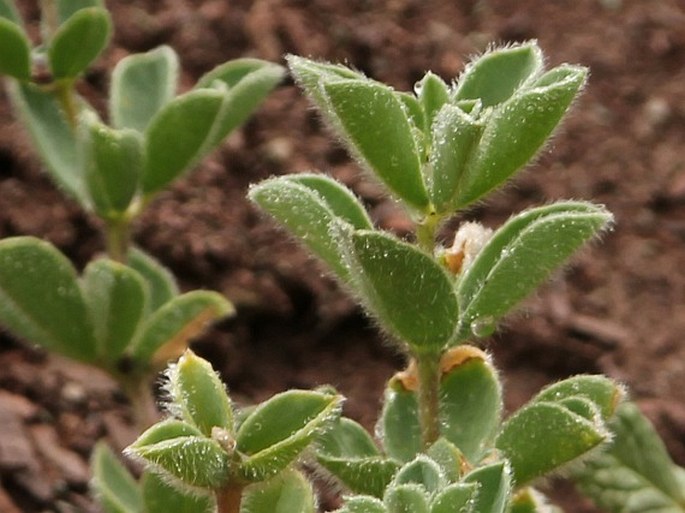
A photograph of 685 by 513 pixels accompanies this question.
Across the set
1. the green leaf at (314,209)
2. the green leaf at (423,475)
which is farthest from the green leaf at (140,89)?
the green leaf at (423,475)

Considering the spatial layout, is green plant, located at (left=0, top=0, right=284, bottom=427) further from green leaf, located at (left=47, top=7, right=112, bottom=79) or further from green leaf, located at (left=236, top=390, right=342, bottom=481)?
green leaf, located at (left=236, top=390, right=342, bottom=481)

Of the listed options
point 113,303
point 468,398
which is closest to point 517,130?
point 468,398

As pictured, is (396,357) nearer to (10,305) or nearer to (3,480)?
(3,480)

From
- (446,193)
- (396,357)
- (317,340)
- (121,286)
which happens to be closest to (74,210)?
(317,340)

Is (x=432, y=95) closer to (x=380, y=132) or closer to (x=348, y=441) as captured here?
(x=380, y=132)

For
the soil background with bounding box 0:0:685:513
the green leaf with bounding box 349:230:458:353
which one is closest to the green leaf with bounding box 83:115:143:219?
the soil background with bounding box 0:0:685:513

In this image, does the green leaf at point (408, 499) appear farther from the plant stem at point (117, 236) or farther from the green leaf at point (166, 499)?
the plant stem at point (117, 236)

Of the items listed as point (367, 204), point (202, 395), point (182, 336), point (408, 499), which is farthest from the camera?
point (367, 204)
